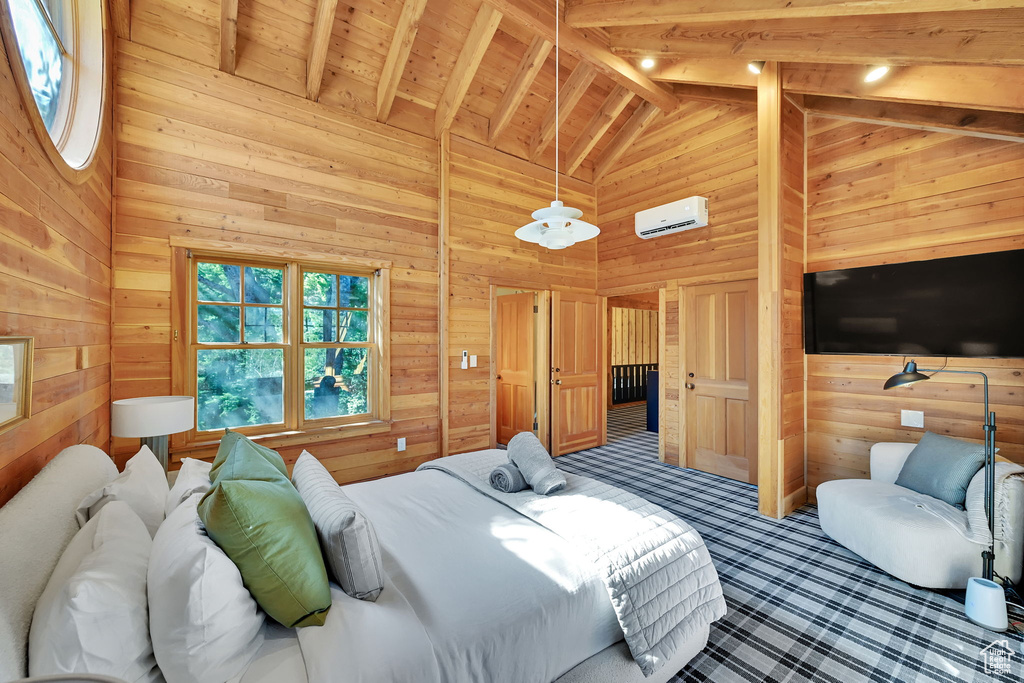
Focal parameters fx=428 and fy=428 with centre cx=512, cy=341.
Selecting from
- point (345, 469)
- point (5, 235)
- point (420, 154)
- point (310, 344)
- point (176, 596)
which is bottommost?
point (345, 469)

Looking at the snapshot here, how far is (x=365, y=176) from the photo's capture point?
3.75 metres

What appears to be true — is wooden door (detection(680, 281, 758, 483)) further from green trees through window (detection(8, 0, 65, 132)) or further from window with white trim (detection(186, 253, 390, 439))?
green trees through window (detection(8, 0, 65, 132))

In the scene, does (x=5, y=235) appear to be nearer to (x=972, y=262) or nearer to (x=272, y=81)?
(x=272, y=81)

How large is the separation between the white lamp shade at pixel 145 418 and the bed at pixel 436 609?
44 centimetres

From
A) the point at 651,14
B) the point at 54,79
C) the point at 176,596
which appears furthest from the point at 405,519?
the point at 651,14

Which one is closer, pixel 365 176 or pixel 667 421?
pixel 365 176

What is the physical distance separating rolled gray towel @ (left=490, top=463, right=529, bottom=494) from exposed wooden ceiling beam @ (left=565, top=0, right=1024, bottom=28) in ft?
9.17

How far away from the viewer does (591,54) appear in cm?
342

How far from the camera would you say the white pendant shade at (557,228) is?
231cm

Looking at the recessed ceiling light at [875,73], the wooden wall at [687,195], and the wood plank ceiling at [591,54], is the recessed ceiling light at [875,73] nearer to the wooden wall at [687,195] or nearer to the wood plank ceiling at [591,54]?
the wood plank ceiling at [591,54]

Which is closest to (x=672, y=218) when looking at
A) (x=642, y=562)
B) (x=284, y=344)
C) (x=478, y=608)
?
(x=642, y=562)

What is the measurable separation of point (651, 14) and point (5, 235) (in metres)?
3.37

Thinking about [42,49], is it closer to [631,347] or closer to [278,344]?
[278,344]

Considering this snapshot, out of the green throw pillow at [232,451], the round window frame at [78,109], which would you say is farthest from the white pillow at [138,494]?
the round window frame at [78,109]
